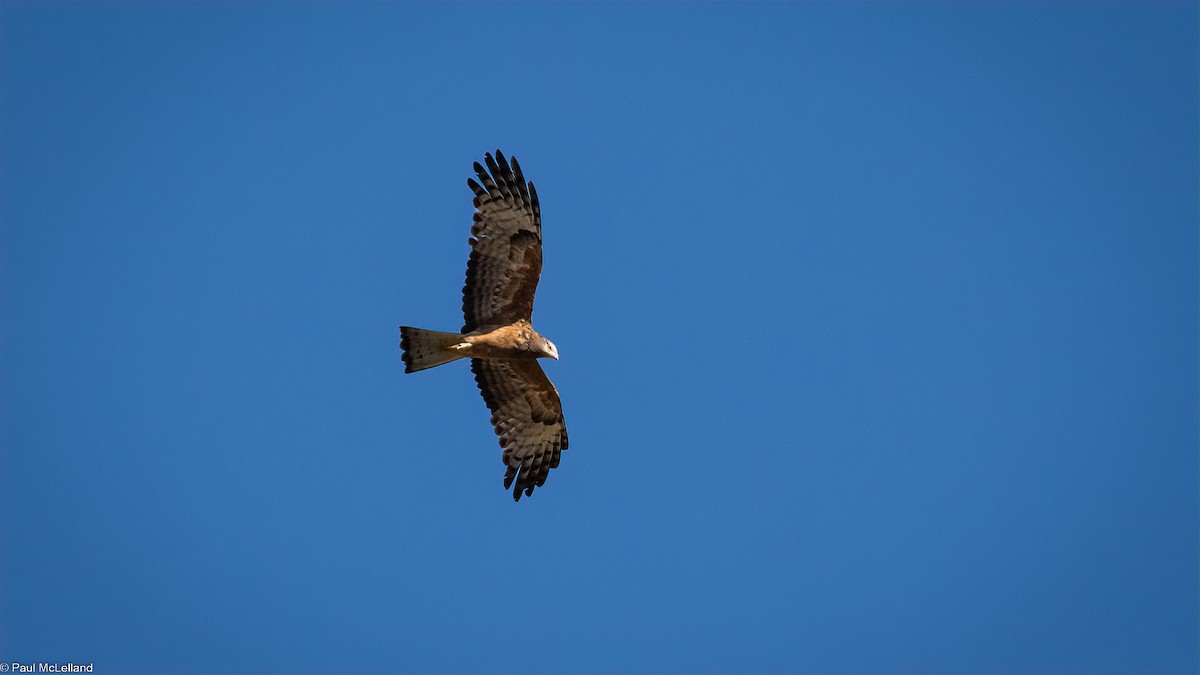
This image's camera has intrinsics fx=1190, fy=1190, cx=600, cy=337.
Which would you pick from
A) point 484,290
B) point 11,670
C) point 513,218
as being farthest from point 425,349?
point 11,670

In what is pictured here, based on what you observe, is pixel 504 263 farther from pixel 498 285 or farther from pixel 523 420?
pixel 523 420

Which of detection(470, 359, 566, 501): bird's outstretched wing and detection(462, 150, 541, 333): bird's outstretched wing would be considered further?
detection(470, 359, 566, 501): bird's outstretched wing

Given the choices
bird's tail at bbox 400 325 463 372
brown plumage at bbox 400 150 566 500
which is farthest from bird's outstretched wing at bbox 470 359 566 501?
bird's tail at bbox 400 325 463 372

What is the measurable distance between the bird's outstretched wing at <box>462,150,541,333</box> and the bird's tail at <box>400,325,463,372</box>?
0.94ft

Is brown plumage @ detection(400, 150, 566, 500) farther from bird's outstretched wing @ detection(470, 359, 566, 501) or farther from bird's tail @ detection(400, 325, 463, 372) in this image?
bird's outstretched wing @ detection(470, 359, 566, 501)

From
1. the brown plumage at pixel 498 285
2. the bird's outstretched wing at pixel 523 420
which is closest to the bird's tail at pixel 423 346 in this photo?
the brown plumage at pixel 498 285

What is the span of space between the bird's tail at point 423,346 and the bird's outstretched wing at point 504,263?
29cm

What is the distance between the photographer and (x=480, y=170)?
1170cm

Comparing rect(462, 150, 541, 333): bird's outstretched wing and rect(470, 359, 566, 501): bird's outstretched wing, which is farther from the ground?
rect(462, 150, 541, 333): bird's outstretched wing

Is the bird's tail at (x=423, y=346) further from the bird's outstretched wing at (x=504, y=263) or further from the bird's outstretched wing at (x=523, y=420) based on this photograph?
the bird's outstretched wing at (x=523, y=420)

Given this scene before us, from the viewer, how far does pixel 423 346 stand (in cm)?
1130

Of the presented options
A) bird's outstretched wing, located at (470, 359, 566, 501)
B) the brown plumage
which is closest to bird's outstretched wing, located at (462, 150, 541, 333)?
the brown plumage

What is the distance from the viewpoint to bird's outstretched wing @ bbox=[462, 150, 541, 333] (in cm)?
1144

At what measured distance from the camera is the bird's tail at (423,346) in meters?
11.3
